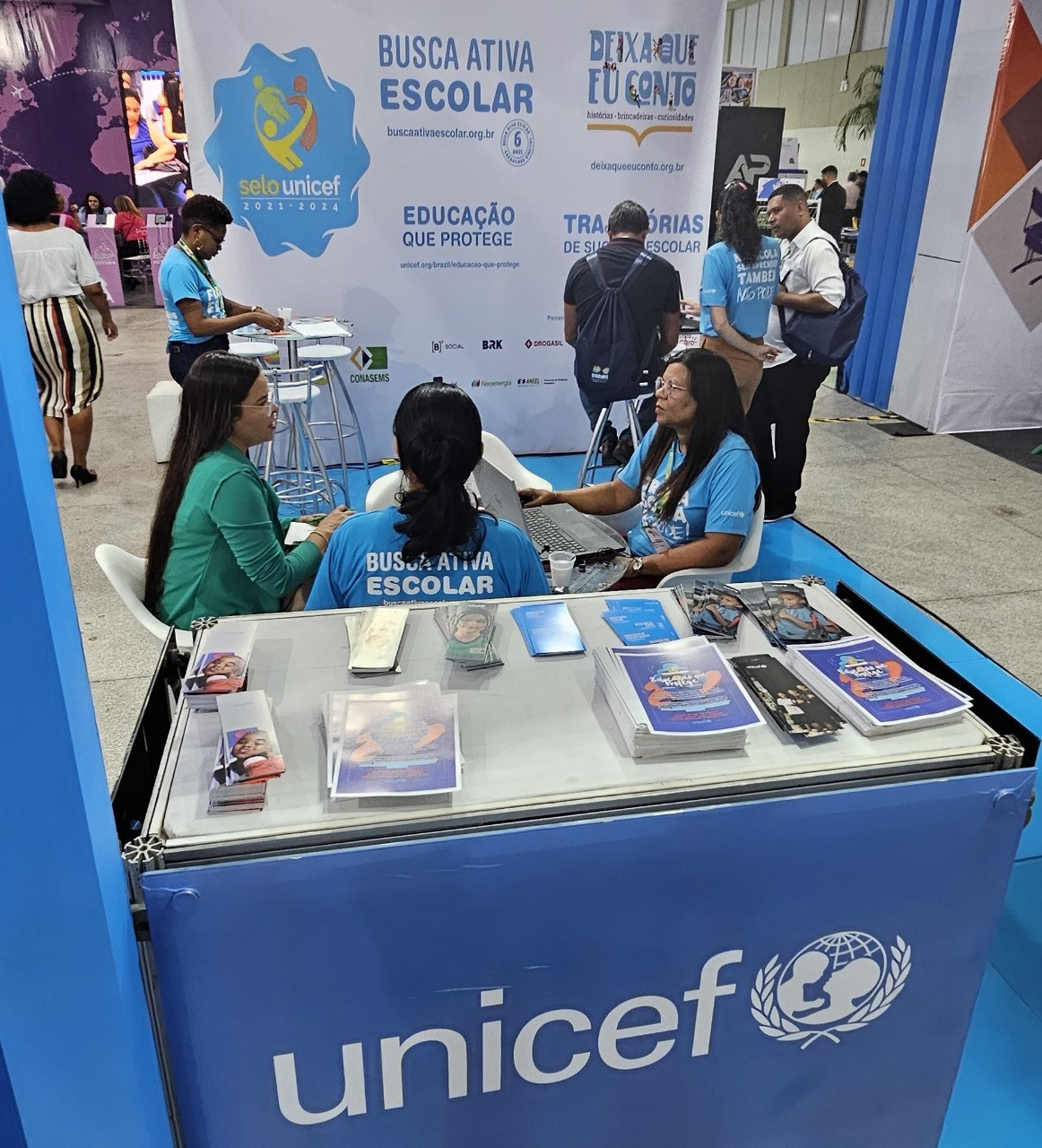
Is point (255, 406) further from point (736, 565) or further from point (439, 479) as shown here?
point (736, 565)

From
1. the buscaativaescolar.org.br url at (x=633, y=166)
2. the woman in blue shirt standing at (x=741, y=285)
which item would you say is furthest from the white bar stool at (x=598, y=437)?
the buscaativaescolar.org.br url at (x=633, y=166)

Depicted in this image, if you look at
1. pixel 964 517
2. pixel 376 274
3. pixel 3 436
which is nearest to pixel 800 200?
pixel 964 517

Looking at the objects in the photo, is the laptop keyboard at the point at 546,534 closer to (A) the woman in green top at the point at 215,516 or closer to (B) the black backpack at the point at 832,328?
(A) the woman in green top at the point at 215,516

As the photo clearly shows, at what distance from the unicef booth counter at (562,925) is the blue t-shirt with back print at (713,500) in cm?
126

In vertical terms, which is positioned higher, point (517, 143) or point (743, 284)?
point (517, 143)

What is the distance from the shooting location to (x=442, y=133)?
5141mm

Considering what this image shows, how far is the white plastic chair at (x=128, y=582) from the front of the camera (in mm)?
2445

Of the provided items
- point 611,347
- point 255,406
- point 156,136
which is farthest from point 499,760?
point 156,136

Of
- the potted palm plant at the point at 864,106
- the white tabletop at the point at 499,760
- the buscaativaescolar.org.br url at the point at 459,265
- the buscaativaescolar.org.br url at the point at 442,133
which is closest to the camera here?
the white tabletop at the point at 499,760

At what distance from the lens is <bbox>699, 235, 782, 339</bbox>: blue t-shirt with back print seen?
180 inches

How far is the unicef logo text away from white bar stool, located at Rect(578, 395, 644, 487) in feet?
4.94

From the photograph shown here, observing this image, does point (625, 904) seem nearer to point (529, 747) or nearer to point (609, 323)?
point (529, 747)

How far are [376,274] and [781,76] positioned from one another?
16.4 meters

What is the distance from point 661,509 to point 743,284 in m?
2.15
